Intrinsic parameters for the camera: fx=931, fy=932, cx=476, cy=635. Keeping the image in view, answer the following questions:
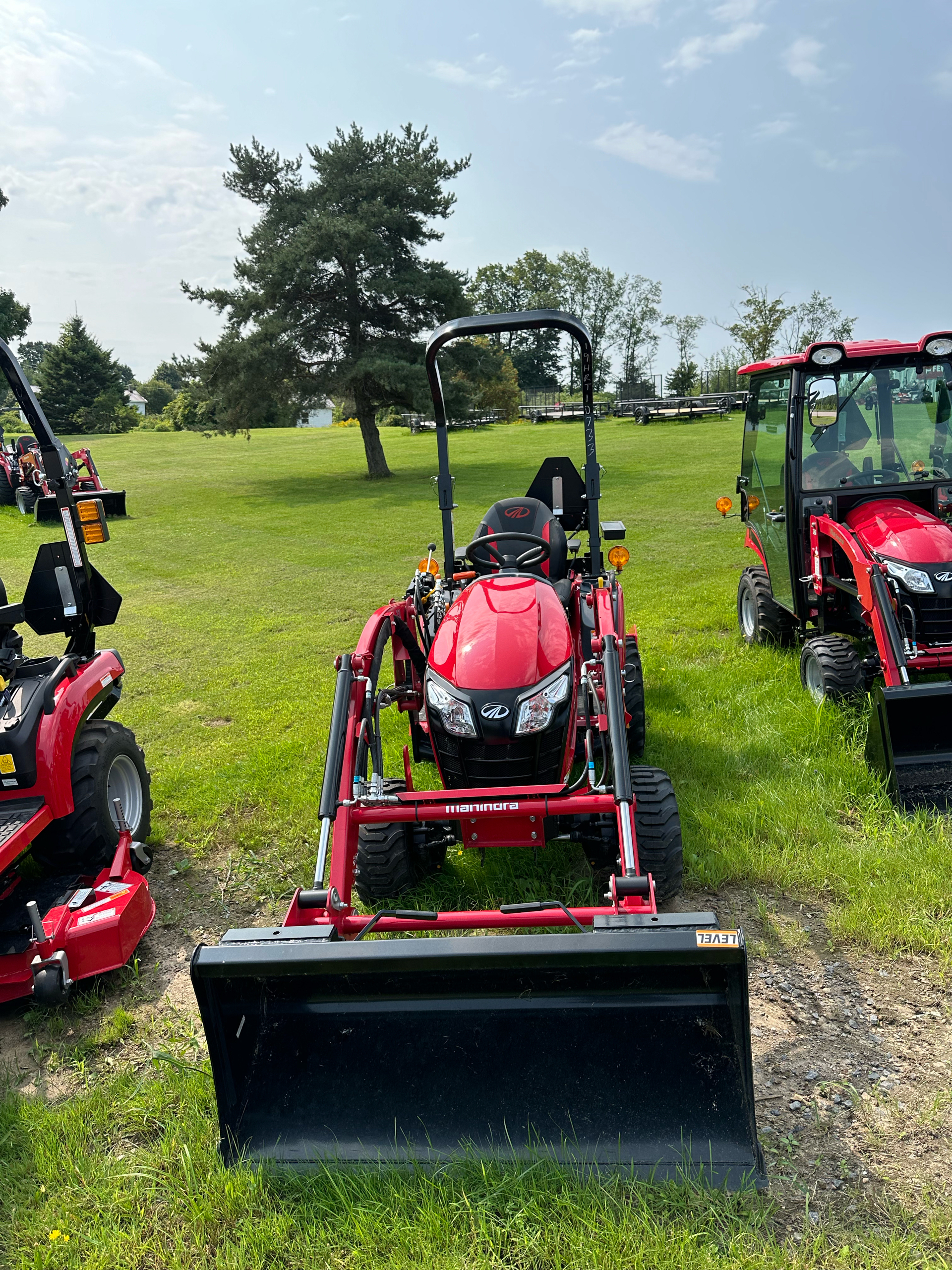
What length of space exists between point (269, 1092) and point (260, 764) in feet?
9.83

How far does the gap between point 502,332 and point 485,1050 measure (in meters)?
3.10

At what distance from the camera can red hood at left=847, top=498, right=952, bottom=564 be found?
4.95 m

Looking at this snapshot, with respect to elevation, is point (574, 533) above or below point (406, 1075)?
above

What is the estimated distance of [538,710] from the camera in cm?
343

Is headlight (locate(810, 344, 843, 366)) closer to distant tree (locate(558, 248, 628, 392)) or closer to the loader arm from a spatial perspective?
the loader arm

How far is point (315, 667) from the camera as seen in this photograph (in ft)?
25.5

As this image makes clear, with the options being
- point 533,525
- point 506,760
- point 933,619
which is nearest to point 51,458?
point 506,760

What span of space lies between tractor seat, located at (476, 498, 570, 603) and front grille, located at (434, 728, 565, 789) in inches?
66.8

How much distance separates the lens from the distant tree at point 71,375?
4641cm

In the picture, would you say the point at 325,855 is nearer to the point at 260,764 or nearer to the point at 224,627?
the point at 260,764

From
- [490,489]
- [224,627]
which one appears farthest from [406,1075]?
[490,489]

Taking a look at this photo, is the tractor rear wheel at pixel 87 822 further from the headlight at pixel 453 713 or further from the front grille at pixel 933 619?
the front grille at pixel 933 619

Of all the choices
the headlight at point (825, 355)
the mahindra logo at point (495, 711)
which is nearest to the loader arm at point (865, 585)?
the headlight at point (825, 355)

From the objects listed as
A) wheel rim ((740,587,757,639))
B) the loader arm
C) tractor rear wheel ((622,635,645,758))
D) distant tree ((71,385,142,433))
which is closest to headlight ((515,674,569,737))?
tractor rear wheel ((622,635,645,758))
